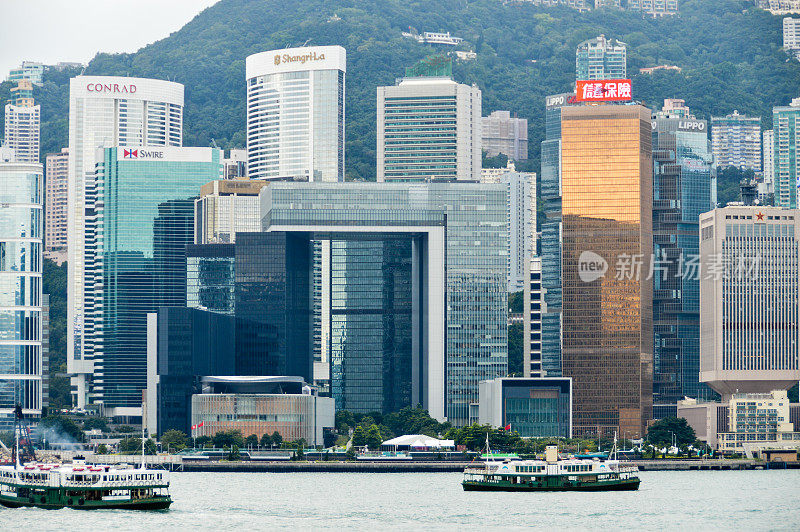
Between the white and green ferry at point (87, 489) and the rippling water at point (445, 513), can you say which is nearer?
the rippling water at point (445, 513)

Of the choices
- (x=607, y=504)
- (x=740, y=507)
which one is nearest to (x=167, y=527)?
(x=607, y=504)

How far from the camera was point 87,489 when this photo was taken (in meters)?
171

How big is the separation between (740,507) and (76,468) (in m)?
70.7

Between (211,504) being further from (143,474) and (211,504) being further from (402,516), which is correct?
(402,516)

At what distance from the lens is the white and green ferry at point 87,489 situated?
562ft

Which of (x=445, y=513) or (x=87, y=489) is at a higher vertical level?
(x=87, y=489)

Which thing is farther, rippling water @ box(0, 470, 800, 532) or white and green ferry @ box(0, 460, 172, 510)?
white and green ferry @ box(0, 460, 172, 510)

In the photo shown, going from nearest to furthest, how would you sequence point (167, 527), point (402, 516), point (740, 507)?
1. point (167, 527)
2. point (402, 516)
3. point (740, 507)

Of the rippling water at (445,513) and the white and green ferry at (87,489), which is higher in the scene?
the white and green ferry at (87,489)

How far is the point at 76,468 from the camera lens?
173750 millimetres

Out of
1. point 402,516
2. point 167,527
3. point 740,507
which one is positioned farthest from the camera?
point 740,507

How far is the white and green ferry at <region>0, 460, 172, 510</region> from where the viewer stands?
171 meters

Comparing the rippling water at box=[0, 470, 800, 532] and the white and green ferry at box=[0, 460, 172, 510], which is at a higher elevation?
the white and green ferry at box=[0, 460, 172, 510]

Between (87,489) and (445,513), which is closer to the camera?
(87,489)
